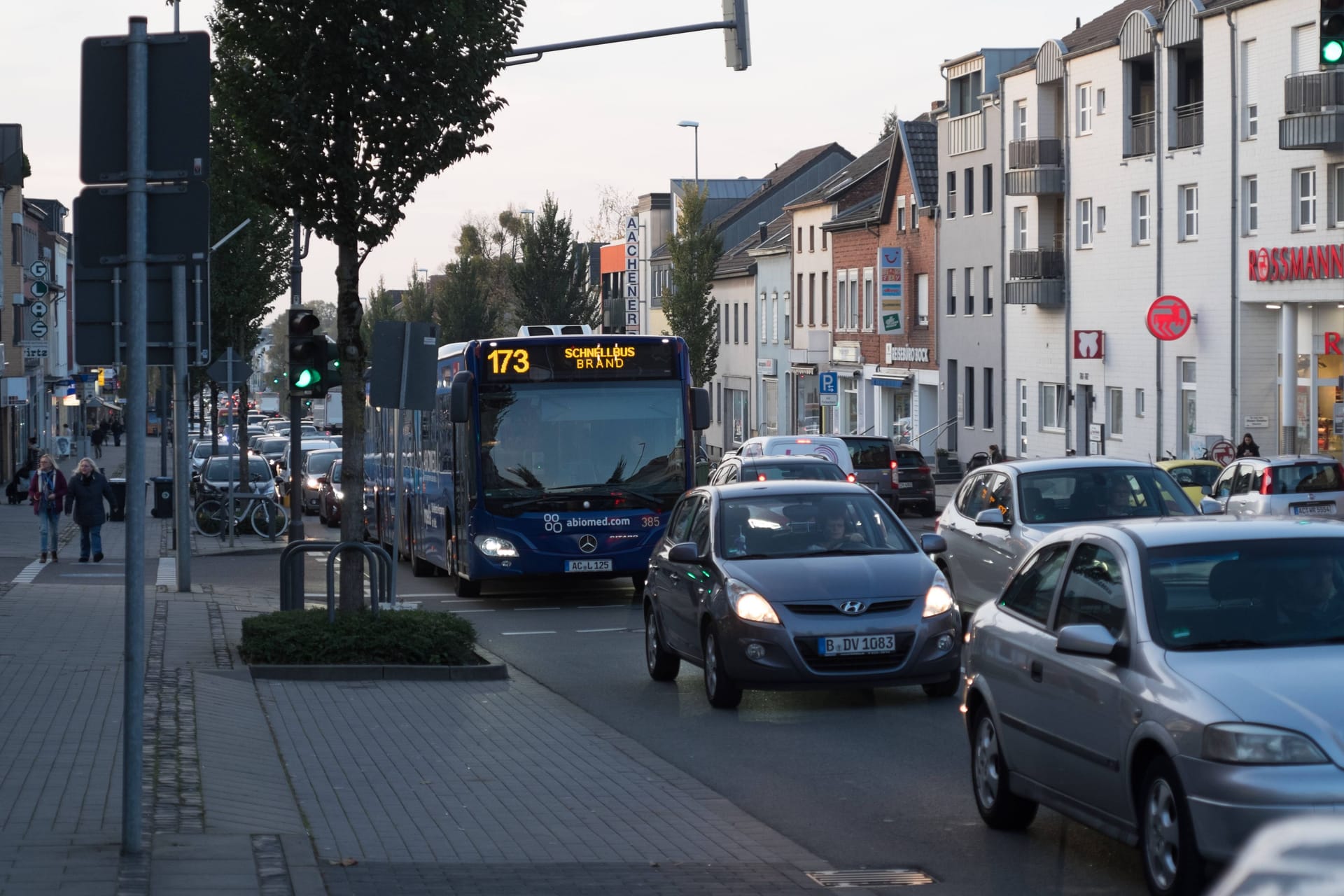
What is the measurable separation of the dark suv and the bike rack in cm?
2465

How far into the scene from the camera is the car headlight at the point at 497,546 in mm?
21297

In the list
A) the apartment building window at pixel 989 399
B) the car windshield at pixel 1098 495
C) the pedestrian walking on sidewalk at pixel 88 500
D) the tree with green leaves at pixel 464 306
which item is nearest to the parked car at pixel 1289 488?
the car windshield at pixel 1098 495

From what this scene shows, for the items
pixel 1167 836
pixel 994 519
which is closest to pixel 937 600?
pixel 994 519

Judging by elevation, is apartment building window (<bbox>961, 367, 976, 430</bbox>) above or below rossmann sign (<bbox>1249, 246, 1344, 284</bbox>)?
below

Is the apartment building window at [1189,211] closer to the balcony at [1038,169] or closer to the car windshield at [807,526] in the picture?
the balcony at [1038,169]

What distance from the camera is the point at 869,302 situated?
6938 cm

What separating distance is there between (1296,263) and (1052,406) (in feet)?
50.5

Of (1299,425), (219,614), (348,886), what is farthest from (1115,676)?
(1299,425)

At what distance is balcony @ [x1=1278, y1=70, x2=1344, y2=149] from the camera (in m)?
36.5

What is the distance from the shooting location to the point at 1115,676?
23.1 ft

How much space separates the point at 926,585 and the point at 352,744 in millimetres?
4006

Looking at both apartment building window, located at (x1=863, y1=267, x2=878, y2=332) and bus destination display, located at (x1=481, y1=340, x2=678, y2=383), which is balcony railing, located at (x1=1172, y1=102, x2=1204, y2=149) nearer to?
apartment building window, located at (x1=863, y1=267, x2=878, y2=332)

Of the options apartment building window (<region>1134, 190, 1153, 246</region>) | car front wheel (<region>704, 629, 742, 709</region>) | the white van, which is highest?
apartment building window (<region>1134, 190, 1153, 246</region>)

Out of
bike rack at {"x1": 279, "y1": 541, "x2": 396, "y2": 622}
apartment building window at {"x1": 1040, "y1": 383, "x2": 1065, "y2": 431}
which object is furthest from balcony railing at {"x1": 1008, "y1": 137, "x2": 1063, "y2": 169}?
bike rack at {"x1": 279, "y1": 541, "x2": 396, "y2": 622}
